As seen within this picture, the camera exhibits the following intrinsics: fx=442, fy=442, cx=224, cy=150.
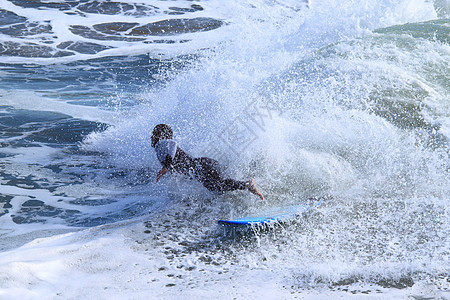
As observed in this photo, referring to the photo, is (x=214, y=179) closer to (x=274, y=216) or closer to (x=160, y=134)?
(x=160, y=134)

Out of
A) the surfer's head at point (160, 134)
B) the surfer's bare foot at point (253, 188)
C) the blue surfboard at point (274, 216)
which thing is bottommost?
the blue surfboard at point (274, 216)

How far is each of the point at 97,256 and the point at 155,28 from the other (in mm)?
12610

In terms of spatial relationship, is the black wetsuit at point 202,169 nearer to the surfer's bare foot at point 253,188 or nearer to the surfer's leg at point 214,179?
the surfer's leg at point 214,179

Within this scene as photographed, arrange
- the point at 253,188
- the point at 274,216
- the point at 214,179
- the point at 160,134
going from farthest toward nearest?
the point at 160,134 → the point at 214,179 → the point at 253,188 → the point at 274,216

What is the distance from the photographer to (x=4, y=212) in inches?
159

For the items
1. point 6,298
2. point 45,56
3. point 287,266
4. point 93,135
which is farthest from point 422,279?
point 45,56

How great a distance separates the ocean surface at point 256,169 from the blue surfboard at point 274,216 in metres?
0.08

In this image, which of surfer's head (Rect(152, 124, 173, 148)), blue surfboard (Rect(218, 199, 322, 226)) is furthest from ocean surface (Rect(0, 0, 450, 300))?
surfer's head (Rect(152, 124, 173, 148))

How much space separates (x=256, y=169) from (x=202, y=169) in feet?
1.97

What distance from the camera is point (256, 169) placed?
185 inches

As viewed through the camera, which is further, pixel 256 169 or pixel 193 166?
pixel 256 169

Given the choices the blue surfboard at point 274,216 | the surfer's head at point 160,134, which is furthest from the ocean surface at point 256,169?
the surfer's head at point 160,134

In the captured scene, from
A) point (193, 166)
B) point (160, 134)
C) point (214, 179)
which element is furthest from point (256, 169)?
point (160, 134)

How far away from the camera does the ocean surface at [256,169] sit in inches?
114
